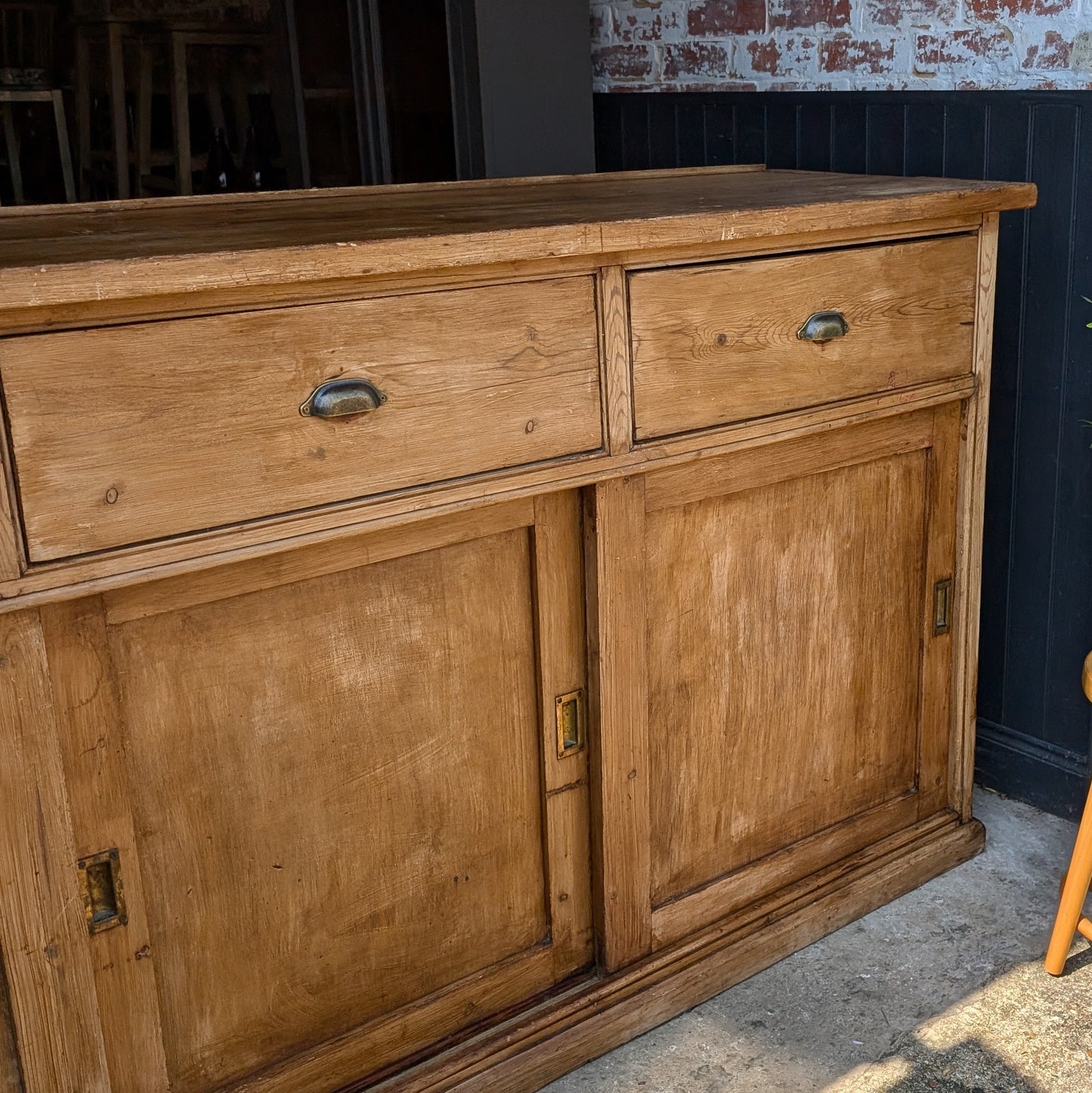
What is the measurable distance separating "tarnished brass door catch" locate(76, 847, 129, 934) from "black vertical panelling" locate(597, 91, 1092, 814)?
5.23 feet

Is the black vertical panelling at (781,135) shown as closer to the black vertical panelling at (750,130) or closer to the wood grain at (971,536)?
the black vertical panelling at (750,130)

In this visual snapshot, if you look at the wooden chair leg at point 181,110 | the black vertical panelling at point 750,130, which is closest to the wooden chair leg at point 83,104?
the wooden chair leg at point 181,110

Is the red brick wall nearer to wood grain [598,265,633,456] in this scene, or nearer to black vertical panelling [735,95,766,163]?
black vertical panelling [735,95,766,163]

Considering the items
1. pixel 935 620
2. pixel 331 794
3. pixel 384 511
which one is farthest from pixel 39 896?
pixel 935 620

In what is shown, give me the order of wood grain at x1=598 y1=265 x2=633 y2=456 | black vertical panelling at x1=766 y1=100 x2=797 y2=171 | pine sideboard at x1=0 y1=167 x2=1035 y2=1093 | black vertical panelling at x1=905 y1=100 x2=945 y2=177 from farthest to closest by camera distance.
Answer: black vertical panelling at x1=766 y1=100 x2=797 y2=171, black vertical panelling at x1=905 y1=100 x2=945 y2=177, wood grain at x1=598 y1=265 x2=633 y2=456, pine sideboard at x1=0 y1=167 x2=1035 y2=1093

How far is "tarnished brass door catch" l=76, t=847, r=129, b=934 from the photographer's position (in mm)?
1302

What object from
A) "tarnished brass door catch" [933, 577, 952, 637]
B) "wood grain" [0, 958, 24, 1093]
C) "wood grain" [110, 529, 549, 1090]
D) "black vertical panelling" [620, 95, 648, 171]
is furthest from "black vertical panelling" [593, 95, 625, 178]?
"wood grain" [0, 958, 24, 1093]

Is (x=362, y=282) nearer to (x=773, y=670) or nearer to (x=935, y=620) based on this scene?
(x=773, y=670)

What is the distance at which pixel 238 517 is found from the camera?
127cm

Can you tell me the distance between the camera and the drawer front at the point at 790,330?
154 centimetres

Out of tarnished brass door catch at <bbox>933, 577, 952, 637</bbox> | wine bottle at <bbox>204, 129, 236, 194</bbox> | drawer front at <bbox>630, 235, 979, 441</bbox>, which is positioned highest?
wine bottle at <bbox>204, 129, 236, 194</bbox>

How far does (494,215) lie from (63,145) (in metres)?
1.14

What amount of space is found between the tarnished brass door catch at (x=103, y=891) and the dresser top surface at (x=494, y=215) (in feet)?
1.97

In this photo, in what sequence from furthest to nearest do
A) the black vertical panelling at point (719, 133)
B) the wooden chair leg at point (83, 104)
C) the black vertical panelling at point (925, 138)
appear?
the black vertical panelling at point (719, 133) < the wooden chair leg at point (83, 104) < the black vertical panelling at point (925, 138)
